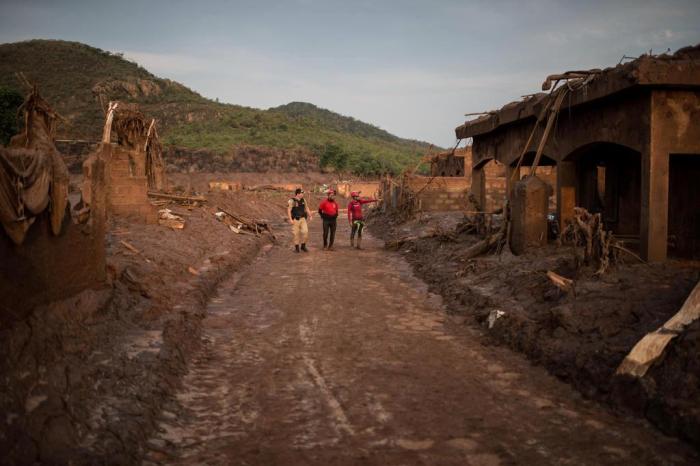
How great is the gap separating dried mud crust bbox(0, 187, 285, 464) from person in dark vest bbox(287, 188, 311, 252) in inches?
249

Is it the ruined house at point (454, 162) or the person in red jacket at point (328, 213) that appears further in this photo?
the ruined house at point (454, 162)

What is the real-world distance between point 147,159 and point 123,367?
17.3 metres

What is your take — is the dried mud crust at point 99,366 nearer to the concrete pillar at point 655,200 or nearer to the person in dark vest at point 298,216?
the person in dark vest at point 298,216

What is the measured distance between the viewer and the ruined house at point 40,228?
4.88 m

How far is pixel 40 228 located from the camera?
5.58 m

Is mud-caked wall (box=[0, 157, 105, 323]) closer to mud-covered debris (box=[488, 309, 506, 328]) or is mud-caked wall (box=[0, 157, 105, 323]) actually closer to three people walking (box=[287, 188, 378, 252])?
mud-covered debris (box=[488, 309, 506, 328])

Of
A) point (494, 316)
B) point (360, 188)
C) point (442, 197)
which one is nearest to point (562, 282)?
point (494, 316)

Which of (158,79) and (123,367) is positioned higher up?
(158,79)

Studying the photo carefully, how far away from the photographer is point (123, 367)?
215 inches

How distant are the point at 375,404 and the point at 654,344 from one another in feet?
8.35

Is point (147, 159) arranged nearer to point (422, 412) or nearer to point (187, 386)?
point (187, 386)

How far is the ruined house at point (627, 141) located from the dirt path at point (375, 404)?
426 centimetres

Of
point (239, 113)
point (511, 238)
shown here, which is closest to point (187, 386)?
point (511, 238)

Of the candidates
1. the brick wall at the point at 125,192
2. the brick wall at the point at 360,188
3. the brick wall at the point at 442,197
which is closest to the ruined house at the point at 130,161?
the brick wall at the point at 125,192
